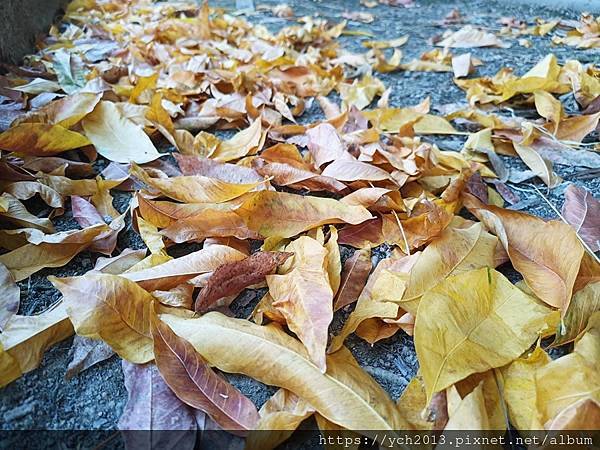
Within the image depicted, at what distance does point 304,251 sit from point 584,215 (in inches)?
16.7

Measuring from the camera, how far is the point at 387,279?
24.5 inches

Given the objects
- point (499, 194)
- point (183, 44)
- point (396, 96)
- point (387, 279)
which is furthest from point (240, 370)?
point (183, 44)

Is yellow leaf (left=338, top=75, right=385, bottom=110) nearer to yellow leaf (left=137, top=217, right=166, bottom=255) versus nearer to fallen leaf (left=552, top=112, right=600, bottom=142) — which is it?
fallen leaf (left=552, top=112, right=600, bottom=142)

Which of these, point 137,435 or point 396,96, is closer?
point 137,435

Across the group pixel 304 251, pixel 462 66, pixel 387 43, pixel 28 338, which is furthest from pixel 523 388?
pixel 387 43

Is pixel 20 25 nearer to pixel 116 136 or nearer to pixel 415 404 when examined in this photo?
pixel 116 136

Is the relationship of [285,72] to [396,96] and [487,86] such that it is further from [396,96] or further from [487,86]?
[487,86]

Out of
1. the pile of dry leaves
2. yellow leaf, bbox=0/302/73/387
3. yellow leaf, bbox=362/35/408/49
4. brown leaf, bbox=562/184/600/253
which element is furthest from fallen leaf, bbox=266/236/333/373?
yellow leaf, bbox=362/35/408/49

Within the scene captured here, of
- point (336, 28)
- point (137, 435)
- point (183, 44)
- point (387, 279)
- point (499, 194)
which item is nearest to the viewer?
point (137, 435)

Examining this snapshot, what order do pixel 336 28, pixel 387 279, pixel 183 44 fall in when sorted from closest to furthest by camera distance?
pixel 387 279, pixel 183 44, pixel 336 28

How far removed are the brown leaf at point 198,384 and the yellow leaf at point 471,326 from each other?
7.1 inches

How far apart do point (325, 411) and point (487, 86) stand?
3.54 feet

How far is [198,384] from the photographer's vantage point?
1.66ft

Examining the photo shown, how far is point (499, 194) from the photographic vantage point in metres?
0.89
